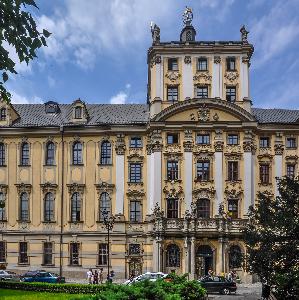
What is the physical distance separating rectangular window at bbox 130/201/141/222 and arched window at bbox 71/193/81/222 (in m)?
5.57

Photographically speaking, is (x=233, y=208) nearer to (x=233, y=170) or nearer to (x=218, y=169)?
(x=233, y=170)

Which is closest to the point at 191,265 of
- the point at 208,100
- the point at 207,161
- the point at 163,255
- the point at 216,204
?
the point at 163,255

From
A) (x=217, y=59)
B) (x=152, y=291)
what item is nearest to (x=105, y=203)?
(x=217, y=59)

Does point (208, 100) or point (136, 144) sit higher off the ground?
point (208, 100)

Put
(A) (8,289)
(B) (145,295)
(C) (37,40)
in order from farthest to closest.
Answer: (A) (8,289), (B) (145,295), (C) (37,40)

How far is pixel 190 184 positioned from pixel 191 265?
8.29 m

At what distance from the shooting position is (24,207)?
59.8 m

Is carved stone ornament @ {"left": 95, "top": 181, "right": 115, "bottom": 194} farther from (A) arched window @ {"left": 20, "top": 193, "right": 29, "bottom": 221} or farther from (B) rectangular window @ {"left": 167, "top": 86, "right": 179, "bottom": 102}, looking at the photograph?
(B) rectangular window @ {"left": 167, "top": 86, "right": 179, "bottom": 102}

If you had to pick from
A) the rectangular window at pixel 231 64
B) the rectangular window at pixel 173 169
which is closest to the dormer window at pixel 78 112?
the rectangular window at pixel 173 169

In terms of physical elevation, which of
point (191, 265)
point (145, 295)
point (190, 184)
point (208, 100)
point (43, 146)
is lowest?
point (191, 265)

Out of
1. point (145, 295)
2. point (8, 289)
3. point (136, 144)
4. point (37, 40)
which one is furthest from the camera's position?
point (136, 144)

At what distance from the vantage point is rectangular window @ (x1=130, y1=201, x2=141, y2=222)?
5862 cm

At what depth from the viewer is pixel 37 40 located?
11328mm

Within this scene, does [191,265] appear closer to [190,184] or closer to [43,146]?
[190,184]
